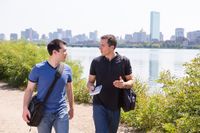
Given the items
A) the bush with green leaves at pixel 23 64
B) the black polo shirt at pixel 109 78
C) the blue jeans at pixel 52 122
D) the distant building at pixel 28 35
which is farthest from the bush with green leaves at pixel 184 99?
the distant building at pixel 28 35

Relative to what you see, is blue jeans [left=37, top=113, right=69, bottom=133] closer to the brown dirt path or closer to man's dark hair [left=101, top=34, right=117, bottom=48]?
man's dark hair [left=101, top=34, right=117, bottom=48]

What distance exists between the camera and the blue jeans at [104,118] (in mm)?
6086

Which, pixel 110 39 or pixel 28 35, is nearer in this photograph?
pixel 110 39

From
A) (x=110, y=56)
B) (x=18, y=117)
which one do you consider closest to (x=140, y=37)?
(x=18, y=117)

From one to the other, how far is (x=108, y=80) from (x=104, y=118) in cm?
53

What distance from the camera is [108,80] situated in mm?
6055

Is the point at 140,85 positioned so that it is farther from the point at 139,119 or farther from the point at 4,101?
the point at 4,101

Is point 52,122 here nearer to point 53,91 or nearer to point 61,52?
point 53,91

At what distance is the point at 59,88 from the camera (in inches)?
215

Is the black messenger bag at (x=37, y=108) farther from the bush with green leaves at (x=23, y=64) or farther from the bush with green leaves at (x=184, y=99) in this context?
the bush with green leaves at (x=23, y=64)

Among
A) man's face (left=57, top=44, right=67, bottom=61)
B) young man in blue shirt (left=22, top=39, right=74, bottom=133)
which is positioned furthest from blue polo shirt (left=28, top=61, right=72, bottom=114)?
man's face (left=57, top=44, right=67, bottom=61)

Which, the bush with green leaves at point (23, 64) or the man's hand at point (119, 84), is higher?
the man's hand at point (119, 84)

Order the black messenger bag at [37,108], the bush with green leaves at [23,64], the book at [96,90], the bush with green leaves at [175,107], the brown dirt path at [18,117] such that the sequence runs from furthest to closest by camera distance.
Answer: the bush with green leaves at [23,64] < the brown dirt path at [18,117] < the bush with green leaves at [175,107] < the book at [96,90] < the black messenger bag at [37,108]

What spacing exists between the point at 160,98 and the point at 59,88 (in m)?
4.25
